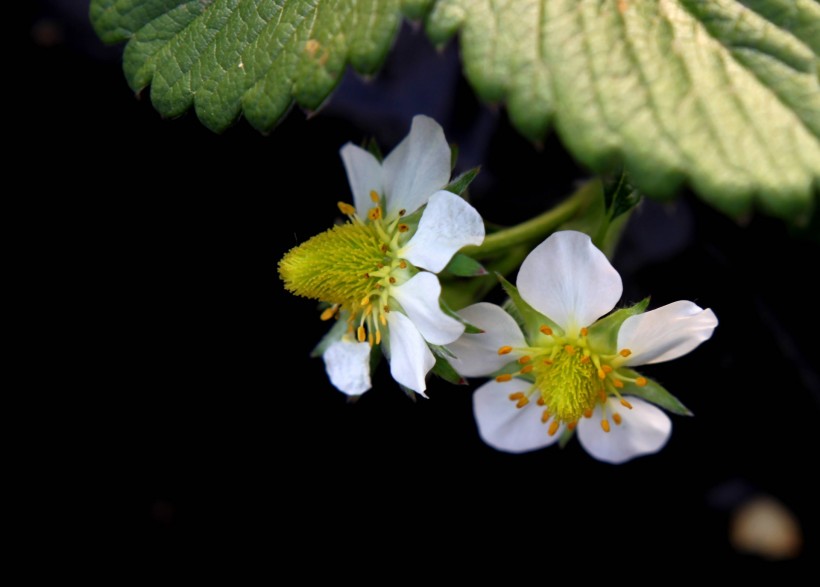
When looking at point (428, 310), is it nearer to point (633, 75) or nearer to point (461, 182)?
point (461, 182)

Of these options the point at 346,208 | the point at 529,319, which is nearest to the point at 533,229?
the point at 529,319

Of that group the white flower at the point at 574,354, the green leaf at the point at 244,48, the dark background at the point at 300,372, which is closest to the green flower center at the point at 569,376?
the white flower at the point at 574,354

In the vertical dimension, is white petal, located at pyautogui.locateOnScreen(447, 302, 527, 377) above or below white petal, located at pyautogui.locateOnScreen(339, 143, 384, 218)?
below

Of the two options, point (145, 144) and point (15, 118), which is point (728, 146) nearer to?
point (145, 144)

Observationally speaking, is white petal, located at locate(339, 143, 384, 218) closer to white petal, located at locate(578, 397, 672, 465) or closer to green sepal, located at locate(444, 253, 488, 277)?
green sepal, located at locate(444, 253, 488, 277)

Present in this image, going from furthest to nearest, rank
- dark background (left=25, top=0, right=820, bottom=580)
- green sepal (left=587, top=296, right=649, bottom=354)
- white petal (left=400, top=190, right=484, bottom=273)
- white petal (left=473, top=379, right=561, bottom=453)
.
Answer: dark background (left=25, top=0, right=820, bottom=580) → white petal (left=473, top=379, right=561, bottom=453) → green sepal (left=587, top=296, right=649, bottom=354) → white petal (left=400, top=190, right=484, bottom=273)

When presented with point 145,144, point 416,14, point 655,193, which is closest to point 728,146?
point 655,193

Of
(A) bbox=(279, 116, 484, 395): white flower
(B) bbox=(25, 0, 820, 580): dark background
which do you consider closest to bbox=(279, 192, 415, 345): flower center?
(A) bbox=(279, 116, 484, 395): white flower
